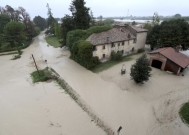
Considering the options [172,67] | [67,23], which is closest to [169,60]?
[172,67]

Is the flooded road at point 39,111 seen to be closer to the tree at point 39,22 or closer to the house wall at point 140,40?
the house wall at point 140,40

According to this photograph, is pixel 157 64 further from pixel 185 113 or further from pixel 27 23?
pixel 27 23

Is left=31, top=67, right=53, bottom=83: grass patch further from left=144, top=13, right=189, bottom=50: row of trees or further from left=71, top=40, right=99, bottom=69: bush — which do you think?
left=144, top=13, right=189, bottom=50: row of trees

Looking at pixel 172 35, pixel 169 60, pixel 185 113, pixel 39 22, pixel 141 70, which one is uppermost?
pixel 172 35

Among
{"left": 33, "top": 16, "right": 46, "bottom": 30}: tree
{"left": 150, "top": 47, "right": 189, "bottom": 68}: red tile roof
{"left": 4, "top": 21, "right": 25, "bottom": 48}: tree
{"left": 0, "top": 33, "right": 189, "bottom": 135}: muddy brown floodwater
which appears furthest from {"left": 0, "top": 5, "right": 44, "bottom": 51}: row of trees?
{"left": 150, "top": 47, "right": 189, "bottom": 68}: red tile roof

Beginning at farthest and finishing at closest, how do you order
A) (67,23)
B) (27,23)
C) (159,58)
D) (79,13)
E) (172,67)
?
(27,23) → (67,23) → (79,13) → (159,58) → (172,67)

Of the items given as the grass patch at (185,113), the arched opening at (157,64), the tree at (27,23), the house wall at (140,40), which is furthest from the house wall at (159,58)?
the tree at (27,23)
